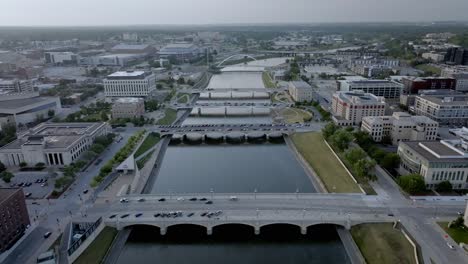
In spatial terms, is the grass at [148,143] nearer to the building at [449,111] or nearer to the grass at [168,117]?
the grass at [168,117]

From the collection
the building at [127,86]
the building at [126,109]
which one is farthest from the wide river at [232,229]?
the building at [127,86]

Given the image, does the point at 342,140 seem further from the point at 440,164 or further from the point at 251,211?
the point at 251,211

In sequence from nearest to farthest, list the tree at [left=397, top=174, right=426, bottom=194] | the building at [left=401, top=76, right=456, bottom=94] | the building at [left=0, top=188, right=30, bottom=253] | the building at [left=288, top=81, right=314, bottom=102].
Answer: the building at [left=0, top=188, right=30, bottom=253], the tree at [left=397, top=174, right=426, bottom=194], the building at [left=288, top=81, right=314, bottom=102], the building at [left=401, top=76, right=456, bottom=94]

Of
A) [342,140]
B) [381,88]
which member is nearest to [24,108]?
[342,140]

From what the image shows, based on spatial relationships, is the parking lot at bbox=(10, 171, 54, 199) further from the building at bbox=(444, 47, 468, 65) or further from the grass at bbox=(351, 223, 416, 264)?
the building at bbox=(444, 47, 468, 65)

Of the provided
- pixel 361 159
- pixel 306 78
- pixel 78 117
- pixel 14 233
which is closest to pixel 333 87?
pixel 306 78

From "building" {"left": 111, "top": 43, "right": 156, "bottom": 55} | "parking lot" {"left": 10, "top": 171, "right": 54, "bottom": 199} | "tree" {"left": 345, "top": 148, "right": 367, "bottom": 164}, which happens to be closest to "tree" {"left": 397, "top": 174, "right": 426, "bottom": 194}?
"tree" {"left": 345, "top": 148, "right": 367, "bottom": 164}
